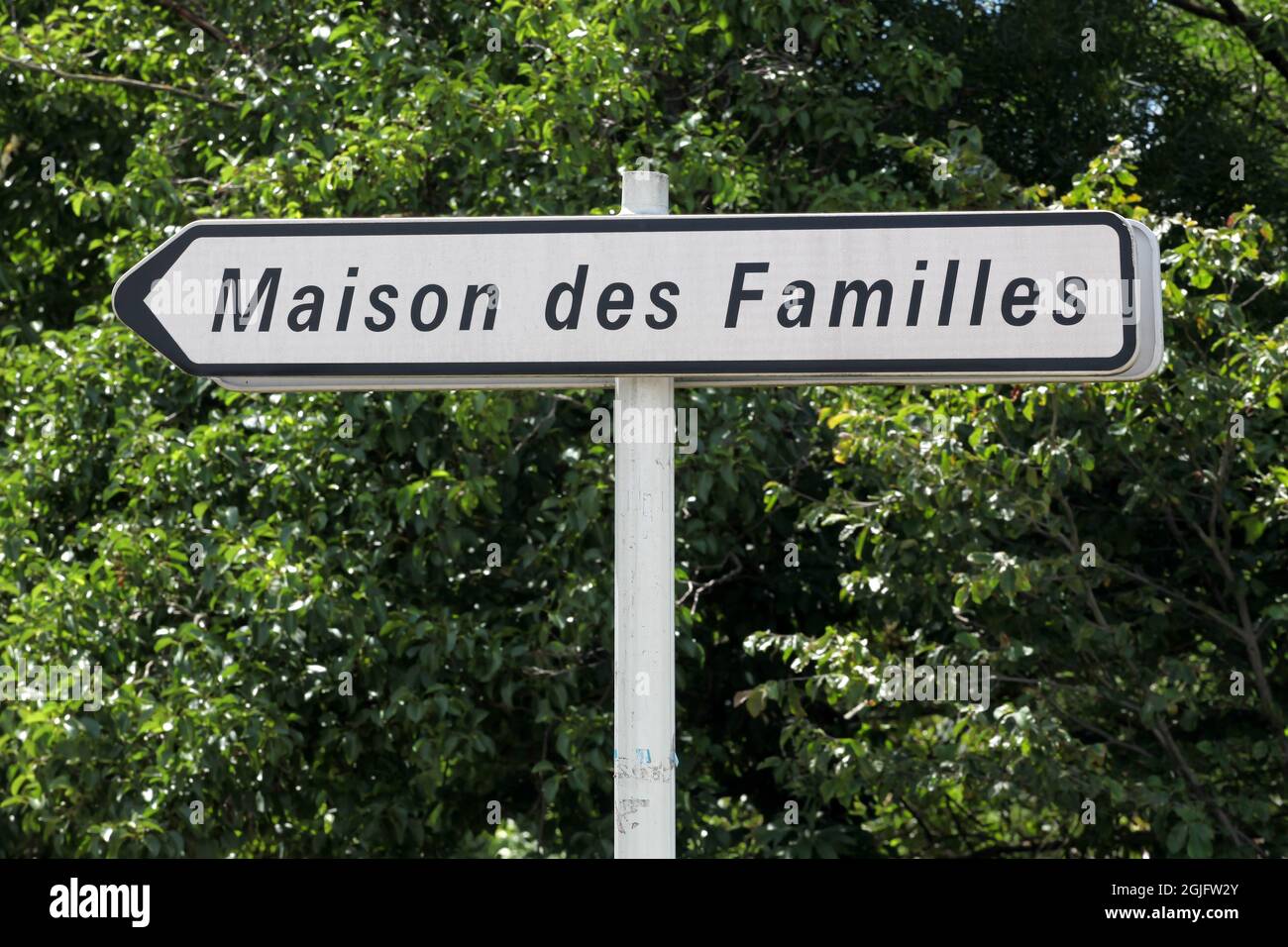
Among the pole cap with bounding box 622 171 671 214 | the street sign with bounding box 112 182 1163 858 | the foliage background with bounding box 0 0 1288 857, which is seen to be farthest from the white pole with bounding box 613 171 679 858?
the foliage background with bounding box 0 0 1288 857

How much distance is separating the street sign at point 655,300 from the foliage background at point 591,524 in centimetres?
207

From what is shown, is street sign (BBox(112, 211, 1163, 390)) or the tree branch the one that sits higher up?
the tree branch

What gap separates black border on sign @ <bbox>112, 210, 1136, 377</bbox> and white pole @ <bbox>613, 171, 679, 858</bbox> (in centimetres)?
10

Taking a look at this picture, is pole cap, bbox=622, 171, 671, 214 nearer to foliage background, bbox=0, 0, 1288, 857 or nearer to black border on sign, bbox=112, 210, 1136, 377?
black border on sign, bbox=112, 210, 1136, 377

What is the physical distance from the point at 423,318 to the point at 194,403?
3.56m

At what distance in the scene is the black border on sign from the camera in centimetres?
167

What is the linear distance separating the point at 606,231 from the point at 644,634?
483mm

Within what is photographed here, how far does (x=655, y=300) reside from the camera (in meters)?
1.70

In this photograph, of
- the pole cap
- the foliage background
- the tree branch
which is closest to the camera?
the pole cap

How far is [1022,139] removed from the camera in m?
5.84

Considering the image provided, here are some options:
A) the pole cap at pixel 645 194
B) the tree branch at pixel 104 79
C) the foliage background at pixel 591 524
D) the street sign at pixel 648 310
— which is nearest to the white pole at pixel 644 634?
the street sign at pixel 648 310

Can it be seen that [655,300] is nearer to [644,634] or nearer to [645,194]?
[645,194]

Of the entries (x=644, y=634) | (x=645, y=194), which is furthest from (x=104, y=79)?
(x=644, y=634)
